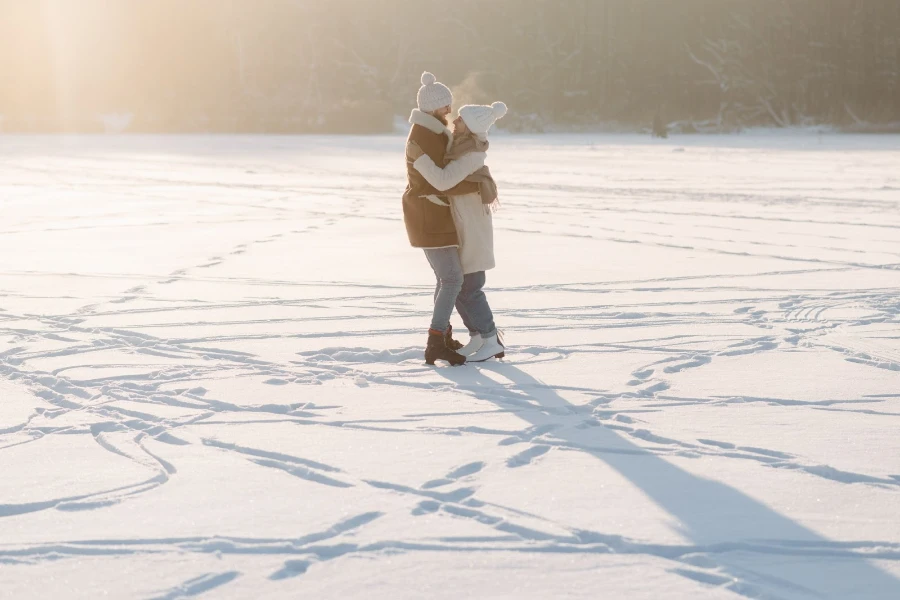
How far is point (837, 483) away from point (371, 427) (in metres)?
1.67

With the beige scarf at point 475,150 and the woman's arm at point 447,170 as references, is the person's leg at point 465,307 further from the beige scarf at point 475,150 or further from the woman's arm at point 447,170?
the woman's arm at point 447,170

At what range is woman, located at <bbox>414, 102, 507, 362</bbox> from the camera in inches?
195

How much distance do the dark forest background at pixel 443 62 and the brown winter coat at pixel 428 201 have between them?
43.6m

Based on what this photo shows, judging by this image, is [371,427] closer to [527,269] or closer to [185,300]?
[185,300]

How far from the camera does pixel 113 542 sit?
9.93 ft

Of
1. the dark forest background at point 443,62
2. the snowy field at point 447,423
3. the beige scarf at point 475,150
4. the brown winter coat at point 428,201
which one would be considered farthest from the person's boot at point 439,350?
the dark forest background at point 443,62

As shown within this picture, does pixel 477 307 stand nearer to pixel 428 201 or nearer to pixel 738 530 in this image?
pixel 428 201

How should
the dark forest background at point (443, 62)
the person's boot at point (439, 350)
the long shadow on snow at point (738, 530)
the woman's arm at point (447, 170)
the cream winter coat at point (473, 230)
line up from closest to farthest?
the long shadow on snow at point (738, 530)
the woman's arm at point (447, 170)
the cream winter coat at point (473, 230)
the person's boot at point (439, 350)
the dark forest background at point (443, 62)

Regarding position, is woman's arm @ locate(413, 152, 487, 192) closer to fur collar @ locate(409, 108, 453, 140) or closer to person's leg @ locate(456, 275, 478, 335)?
fur collar @ locate(409, 108, 453, 140)

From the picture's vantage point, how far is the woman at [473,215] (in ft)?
16.3

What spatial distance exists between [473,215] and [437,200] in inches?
7.5

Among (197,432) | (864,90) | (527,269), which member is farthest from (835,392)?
(864,90)

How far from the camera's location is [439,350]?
523cm

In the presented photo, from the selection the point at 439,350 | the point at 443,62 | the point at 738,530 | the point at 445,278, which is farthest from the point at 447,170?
the point at 443,62
